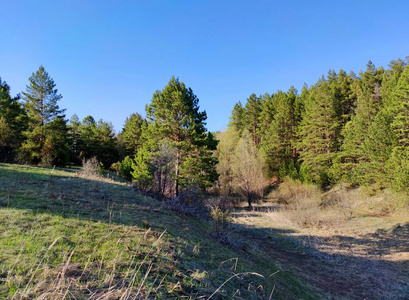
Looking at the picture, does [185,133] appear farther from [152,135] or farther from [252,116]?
[252,116]

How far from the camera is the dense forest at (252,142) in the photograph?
20.8 meters

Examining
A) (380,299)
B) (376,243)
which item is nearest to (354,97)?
(376,243)

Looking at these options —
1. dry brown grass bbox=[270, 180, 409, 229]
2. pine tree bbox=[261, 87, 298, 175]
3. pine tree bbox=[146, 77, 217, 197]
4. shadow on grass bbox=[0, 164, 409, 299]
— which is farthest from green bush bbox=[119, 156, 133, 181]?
shadow on grass bbox=[0, 164, 409, 299]

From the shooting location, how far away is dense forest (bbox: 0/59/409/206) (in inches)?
818

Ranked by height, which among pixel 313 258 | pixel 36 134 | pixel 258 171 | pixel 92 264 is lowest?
pixel 313 258

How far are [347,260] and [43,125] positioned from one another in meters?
33.8

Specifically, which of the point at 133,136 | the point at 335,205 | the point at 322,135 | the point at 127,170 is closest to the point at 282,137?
the point at 322,135

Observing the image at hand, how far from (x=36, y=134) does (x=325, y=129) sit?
3873 centimetres

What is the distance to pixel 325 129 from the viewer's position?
108 ft

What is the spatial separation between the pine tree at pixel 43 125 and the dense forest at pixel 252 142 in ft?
0.35

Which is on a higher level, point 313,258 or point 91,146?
Answer: point 91,146

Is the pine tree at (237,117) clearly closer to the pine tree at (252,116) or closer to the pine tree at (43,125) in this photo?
the pine tree at (252,116)

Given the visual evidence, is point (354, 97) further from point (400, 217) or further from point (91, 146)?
point (91, 146)

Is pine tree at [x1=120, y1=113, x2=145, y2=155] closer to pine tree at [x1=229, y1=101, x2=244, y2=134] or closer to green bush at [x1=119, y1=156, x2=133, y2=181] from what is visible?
green bush at [x1=119, y1=156, x2=133, y2=181]
